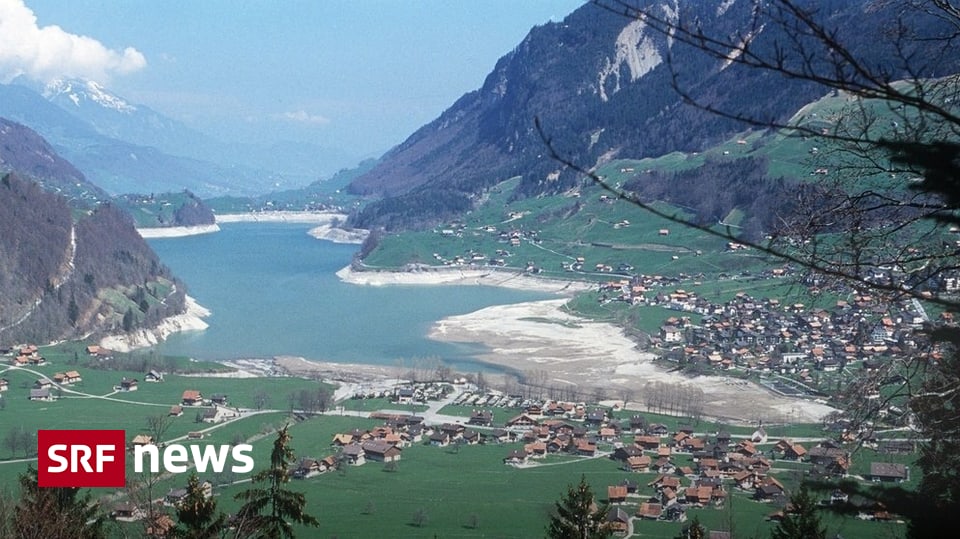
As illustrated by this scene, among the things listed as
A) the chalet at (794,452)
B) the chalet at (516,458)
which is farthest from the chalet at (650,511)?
the chalet at (516,458)

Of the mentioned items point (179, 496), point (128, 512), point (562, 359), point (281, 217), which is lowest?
point (562, 359)

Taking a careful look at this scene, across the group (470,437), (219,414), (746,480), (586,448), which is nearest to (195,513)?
(746,480)

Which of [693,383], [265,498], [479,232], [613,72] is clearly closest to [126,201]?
[479,232]

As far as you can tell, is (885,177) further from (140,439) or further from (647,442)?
(140,439)

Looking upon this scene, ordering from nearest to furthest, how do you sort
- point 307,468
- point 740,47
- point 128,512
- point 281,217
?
point 740,47
point 128,512
point 307,468
point 281,217

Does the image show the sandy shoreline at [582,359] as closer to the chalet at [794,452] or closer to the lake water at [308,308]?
the lake water at [308,308]

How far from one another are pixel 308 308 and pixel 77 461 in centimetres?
2739

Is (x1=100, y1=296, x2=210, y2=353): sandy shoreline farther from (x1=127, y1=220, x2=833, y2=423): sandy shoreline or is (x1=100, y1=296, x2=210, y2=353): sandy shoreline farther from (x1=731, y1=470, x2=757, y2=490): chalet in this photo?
A: (x1=731, y1=470, x2=757, y2=490): chalet

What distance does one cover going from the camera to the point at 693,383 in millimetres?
21781

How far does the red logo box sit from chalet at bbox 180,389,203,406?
38.9 ft

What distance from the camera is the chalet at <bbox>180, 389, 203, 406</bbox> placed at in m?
19.2

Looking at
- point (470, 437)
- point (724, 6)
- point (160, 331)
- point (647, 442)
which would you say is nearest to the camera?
point (647, 442)

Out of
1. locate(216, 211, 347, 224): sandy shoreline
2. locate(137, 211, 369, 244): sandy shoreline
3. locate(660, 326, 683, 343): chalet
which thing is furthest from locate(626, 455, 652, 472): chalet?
locate(216, 211, 347, 224): sandy shoreline

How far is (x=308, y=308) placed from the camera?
33.0m
